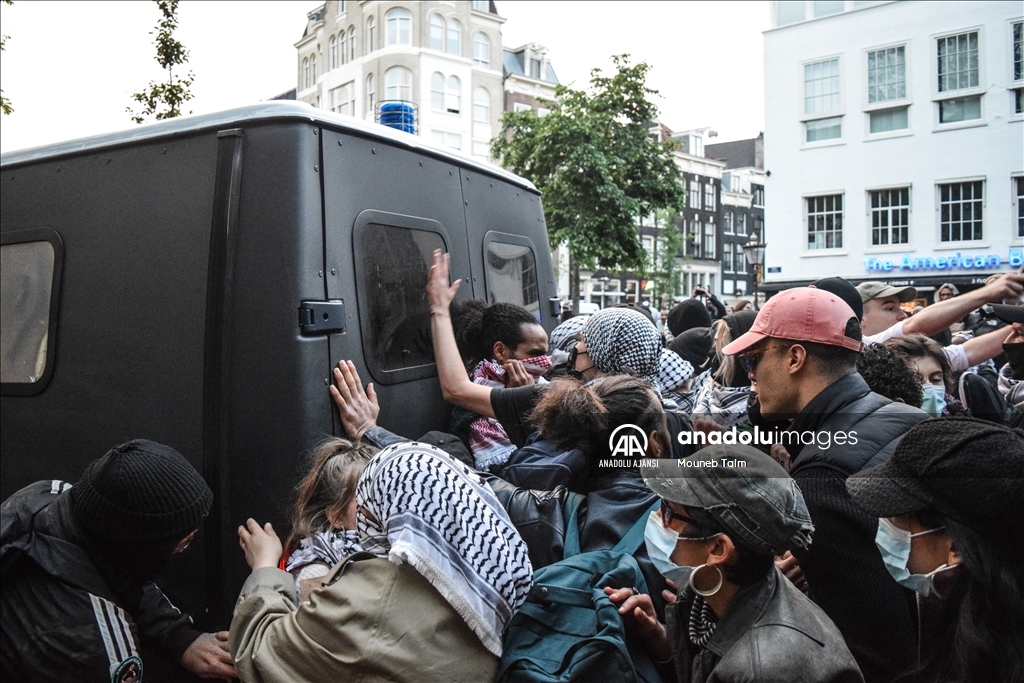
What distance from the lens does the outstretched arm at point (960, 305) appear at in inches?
98.2

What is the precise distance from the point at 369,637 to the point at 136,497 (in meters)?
0.77

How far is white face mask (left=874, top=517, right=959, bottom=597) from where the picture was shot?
1669 mm

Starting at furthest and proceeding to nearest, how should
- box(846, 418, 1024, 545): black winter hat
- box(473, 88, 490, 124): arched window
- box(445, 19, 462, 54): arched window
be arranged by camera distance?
1. box(473, 88, 490, 124): arched window
2. box(445, 19, 462, 54): arched window
3. box(846, 418, 1024, 545): black winter hat

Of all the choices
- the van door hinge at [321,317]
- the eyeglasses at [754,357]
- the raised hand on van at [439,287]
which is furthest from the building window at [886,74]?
the van door hinge at [321,317]

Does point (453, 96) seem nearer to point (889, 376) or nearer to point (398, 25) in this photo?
point (398, 25)

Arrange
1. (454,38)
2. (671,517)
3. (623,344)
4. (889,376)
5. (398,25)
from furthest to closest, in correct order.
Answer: (454,38)
(398,25)
(623,344)
(889,376)
(671,517)

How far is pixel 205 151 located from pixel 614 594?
1852 mm

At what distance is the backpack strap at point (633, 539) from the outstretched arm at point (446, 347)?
2.89 ft

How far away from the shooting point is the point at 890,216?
9.46ft

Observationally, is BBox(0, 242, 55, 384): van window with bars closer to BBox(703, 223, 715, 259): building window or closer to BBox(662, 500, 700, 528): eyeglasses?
BBox(662, 500, 700, 528): eyeglasses

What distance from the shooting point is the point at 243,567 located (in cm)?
238

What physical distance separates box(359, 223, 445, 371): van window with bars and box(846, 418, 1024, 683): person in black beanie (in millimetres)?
1643

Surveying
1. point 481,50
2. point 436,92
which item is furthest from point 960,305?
point 481,50

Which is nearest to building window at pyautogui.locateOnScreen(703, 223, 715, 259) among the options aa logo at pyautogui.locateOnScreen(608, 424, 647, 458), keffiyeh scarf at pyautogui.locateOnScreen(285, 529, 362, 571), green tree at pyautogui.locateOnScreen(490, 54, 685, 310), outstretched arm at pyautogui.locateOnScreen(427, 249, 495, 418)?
green tree at pyautogui.locateOnScreen(490, 54, 685, 310)
